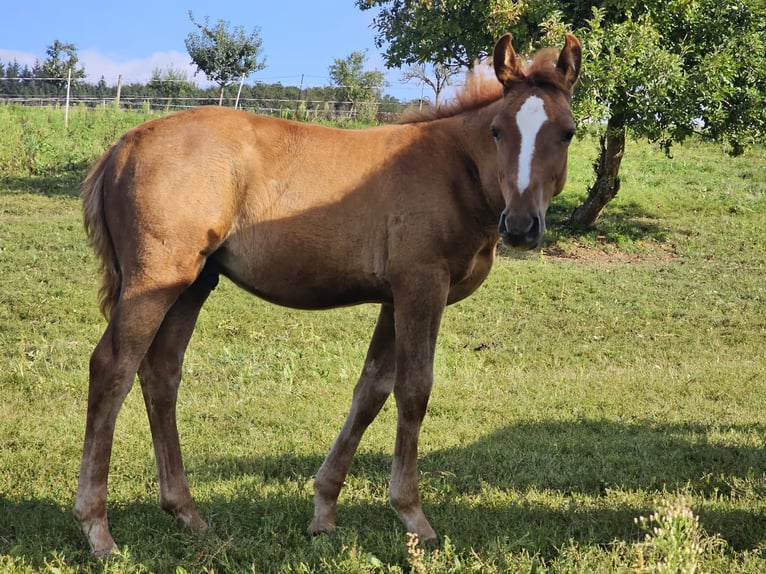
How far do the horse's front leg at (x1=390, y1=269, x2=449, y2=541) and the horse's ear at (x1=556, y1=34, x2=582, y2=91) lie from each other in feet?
4.14

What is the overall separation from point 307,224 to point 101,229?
44.5 inches

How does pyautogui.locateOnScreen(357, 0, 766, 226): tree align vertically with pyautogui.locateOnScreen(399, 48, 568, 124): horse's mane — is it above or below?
above

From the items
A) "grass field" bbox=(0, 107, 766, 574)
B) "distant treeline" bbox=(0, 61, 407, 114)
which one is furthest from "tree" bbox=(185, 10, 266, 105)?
"grass field" bbox=(0, 107, 766, 574)

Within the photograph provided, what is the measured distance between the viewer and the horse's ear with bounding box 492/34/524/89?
413 cm

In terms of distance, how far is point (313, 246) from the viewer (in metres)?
4.07

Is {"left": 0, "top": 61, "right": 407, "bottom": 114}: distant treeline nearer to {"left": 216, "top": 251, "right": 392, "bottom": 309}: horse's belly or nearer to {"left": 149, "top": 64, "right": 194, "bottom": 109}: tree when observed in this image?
{"left": 149, "top": 64, "right": 194, "bottom": 109}: tree

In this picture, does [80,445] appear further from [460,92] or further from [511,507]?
[460,92]

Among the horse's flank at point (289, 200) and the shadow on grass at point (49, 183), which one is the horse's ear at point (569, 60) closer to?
the horse's flank at point (289, 200)

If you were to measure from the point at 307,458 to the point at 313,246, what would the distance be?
2.11 metres

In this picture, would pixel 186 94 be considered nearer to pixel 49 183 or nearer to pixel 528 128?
pixel 49 183

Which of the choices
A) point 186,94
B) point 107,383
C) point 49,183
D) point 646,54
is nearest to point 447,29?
point 646,54

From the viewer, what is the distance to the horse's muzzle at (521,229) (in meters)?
3.57

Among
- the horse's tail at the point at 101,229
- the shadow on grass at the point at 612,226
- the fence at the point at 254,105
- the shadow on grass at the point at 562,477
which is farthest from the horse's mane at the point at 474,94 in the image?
the fence at the point at 254,105

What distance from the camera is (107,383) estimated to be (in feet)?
12.7
